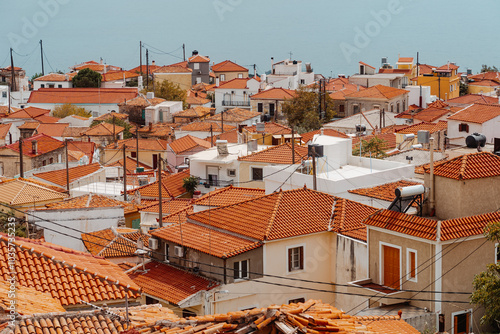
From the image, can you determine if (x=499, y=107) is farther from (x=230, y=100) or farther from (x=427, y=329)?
(x=230, y=100)

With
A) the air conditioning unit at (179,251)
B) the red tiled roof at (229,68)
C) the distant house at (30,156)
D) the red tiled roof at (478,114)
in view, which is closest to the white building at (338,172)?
the air conditioning unit at (179,251)

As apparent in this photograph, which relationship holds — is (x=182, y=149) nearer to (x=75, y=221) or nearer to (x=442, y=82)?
(x=75, y=221)

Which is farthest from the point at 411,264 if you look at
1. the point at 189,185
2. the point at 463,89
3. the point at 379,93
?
the point at 463,89

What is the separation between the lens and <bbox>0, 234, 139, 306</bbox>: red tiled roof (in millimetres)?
12984

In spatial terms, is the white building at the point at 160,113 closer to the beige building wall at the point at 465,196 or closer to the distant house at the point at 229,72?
the distant house at the point at 229,72

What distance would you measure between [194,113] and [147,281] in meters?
46.4

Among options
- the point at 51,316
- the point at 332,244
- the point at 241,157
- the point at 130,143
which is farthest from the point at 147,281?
the point at 130,143

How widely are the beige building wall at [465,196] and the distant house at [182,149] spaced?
1116 inches

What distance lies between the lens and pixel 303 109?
62312 mm

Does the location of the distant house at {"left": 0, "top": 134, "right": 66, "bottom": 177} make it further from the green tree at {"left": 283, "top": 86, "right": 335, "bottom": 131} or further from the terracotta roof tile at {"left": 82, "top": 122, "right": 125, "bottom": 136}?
the green tree at {"left": 283, "top": 86, "right": 335, "bottom": 131}

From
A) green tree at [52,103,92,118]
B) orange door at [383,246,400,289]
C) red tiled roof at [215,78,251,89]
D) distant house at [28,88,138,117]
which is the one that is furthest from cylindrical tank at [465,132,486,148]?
green tree at [52,103,92,118]

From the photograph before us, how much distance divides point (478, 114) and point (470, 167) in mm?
23210

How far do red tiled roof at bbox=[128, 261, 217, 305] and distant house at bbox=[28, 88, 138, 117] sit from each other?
177ft

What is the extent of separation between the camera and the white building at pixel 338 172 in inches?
1032
